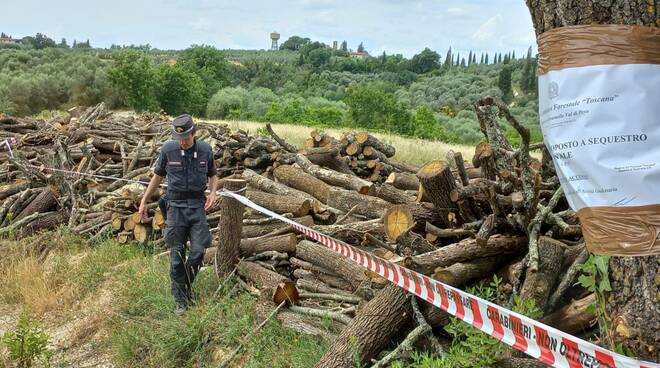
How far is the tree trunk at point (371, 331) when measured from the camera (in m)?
4.42

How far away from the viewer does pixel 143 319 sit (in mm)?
6355

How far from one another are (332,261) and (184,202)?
1702mm

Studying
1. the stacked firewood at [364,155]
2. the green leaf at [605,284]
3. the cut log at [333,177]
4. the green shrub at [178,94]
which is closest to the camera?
the green leaf at [605,284]

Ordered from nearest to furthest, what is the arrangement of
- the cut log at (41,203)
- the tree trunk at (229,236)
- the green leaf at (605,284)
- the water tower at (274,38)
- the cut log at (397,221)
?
1. the green leaf at (605,284)
2. the cut log at (397,221)
3. the tree trunk at (229,236)
4. the cut log at (41,203)
5. the water tower at (274,38)

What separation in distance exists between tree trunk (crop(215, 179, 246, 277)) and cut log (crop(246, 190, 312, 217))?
88 centimetres

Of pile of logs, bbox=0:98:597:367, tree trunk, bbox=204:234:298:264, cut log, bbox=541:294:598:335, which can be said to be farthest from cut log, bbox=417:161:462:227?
tree trunk, bbox=204:234:298:264

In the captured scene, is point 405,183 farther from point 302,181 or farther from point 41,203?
point 41,203

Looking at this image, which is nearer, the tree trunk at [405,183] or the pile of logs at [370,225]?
the pile of logs at [370,225]

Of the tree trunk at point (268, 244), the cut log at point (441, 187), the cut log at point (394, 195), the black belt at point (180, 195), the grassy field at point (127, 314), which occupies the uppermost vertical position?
the cut log at point (441, 187)

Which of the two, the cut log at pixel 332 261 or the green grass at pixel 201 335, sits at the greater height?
the cut log at pixel 332 261

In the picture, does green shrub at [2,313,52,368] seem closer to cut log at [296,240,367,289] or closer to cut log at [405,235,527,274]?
cut log at [296,240,367,289]

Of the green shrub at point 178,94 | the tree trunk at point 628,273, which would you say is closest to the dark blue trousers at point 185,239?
the tree trunk at point 628,273

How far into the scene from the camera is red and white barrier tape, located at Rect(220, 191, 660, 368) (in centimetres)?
270

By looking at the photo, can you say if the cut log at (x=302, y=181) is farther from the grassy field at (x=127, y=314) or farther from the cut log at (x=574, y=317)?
the cut log at (x=574, y=317)
